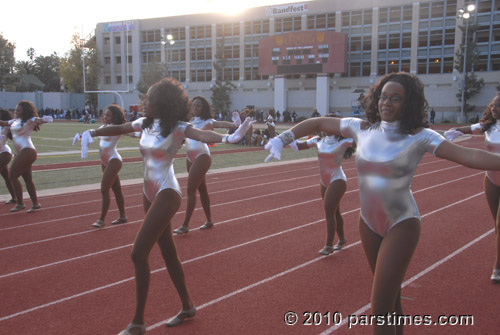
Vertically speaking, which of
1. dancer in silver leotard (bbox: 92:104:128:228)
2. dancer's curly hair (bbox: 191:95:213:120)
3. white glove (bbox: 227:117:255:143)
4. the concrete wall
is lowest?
dancer in silver leotard (bbox: 92:104:128:228)

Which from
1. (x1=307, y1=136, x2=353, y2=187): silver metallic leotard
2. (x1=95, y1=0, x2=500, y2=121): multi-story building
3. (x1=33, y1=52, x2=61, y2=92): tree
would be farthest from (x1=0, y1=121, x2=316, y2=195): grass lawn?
(x1=33, y1=52, x2=61, y2=92): tree

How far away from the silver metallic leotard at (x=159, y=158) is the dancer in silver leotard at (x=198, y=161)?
2911mm

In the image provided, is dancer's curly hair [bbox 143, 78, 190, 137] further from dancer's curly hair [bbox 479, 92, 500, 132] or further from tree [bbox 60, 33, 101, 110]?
tree [bbox 60, 33, 101, 110]

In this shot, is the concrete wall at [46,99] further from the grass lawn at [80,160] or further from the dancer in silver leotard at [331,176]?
the dancer in silver leotard at [331,176]

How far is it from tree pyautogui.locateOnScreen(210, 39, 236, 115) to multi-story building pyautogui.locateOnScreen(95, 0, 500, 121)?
24.7 inches

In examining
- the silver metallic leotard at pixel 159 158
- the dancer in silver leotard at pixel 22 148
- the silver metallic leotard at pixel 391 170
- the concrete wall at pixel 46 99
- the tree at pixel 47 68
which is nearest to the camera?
the silver metallic leotard at pixel 391 170

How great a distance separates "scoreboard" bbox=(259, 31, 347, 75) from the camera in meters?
53.9

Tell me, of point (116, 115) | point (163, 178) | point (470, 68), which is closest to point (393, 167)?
point (163, 178)

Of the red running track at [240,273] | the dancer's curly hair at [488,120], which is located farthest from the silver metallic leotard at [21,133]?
the dancer's curly hair at [488,120]

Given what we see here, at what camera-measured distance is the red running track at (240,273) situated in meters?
4.21

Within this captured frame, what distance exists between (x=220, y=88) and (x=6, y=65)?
123 ft

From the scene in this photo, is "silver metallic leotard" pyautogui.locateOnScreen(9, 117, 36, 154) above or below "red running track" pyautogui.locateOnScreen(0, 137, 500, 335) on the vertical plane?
above

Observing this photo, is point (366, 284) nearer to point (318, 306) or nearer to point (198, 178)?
point (318, 306)

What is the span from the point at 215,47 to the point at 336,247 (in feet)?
203
